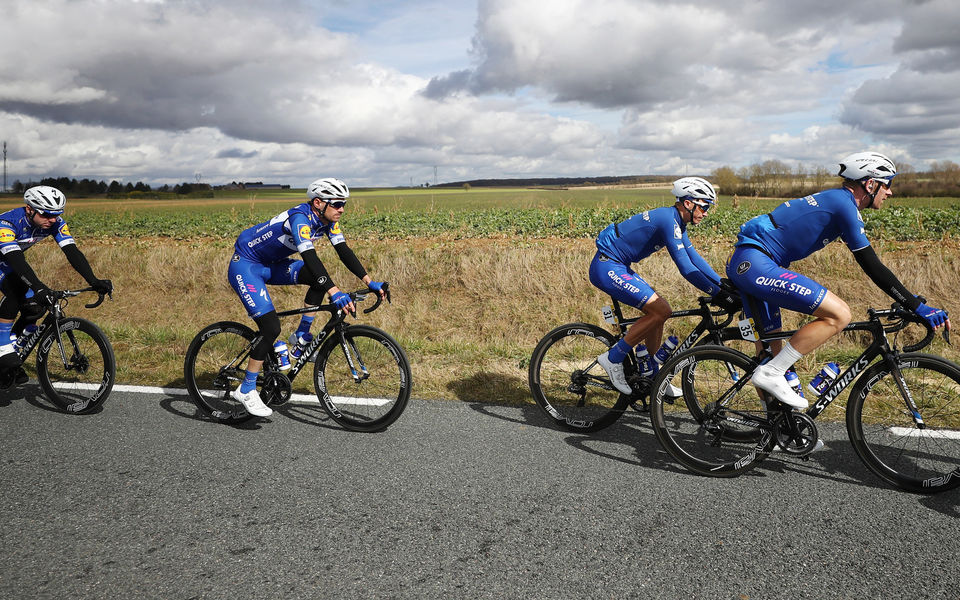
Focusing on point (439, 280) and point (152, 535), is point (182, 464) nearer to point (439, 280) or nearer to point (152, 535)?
point (152, 535)

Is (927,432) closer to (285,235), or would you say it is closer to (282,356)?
(282,356)

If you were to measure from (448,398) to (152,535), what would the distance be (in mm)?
Answer: 3068

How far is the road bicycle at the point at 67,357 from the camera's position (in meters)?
5.54

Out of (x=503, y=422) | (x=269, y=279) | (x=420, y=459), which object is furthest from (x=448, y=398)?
(x=269, y=279)

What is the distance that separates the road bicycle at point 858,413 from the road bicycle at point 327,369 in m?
2.19

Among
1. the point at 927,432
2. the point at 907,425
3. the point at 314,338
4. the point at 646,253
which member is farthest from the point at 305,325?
the point at 927,432

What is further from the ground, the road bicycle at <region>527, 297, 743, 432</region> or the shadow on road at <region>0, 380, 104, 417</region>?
the road bicycle at <region>527, 297, 743, 432</region>

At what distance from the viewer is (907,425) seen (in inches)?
165

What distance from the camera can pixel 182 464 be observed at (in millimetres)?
4324

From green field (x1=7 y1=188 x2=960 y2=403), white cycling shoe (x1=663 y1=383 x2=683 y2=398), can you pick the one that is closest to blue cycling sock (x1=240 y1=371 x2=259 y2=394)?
green field (x1=7 y1=188 x2=960 y2=403)

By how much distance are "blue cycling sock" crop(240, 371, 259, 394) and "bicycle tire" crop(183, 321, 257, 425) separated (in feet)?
0.86

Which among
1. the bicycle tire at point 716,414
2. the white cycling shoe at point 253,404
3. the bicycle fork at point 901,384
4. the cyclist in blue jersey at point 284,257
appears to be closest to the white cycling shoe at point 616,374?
the bicycle tire at point 716,414

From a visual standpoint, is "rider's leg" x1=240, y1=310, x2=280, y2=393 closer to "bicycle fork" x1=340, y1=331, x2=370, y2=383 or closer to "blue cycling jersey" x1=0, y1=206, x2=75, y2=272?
"bicycle fork" x1=340, y1=331, x2=370, y2=383

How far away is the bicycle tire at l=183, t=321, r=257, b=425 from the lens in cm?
542
